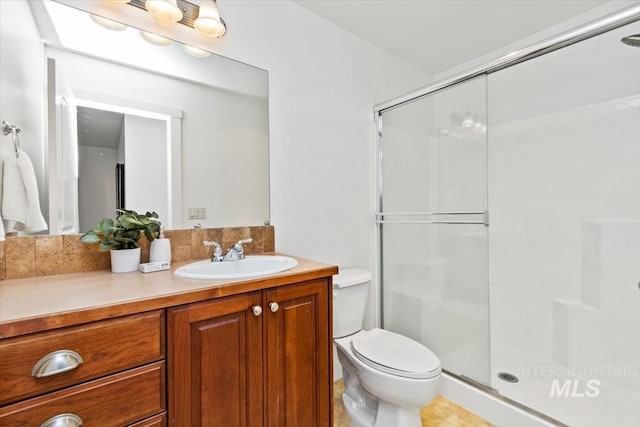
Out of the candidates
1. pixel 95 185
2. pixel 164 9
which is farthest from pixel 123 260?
pixel 164 9

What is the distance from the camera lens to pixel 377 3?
1724 millimetres

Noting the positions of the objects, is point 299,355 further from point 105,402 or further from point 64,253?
point 64,253

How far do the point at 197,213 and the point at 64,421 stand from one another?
2.86 ft

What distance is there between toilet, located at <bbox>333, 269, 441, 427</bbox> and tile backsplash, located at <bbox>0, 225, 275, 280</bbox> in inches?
30.7

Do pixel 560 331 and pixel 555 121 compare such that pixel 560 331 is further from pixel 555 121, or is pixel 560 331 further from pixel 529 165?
pixel 555 121

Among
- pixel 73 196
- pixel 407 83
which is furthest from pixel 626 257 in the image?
pixel 73 196

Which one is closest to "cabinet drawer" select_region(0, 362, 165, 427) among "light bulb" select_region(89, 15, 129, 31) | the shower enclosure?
"light bulb" select_region(89, 15, 129, 31)

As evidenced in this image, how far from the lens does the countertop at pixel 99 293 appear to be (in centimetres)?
66

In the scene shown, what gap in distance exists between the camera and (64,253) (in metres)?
1.09

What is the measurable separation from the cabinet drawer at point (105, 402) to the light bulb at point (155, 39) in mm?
1317

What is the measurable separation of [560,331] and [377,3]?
2.34 metres

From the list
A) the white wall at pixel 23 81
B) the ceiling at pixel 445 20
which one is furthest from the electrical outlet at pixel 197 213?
the ceiling at pixel 445 20

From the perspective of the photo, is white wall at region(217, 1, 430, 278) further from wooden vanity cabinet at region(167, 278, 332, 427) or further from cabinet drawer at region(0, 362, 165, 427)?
cabinet drawer at region(0, 362, 165, 427)

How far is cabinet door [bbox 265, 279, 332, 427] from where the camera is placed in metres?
1.01
